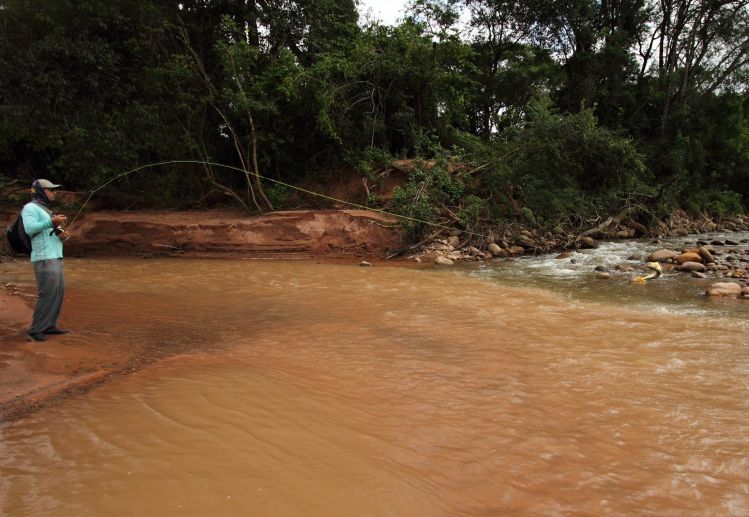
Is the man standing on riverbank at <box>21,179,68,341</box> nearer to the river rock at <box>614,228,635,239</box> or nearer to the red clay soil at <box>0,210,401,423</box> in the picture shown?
the red clay soil at <box>0,210,401,423</box>

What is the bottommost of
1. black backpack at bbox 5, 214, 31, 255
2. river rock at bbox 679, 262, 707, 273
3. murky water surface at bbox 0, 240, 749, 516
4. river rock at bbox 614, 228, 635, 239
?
murky water surface at bbox 0, 240, 749, 516

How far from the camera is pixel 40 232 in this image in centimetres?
464

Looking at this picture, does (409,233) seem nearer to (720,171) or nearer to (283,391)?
(283,391)

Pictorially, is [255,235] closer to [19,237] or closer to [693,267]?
[19,237]

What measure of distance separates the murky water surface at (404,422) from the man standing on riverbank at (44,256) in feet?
1.62

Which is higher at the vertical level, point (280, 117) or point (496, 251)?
point (280, 117)

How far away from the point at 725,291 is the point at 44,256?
9.18 meters

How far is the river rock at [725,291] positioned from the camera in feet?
23.9

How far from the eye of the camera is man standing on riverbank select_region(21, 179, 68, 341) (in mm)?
4609

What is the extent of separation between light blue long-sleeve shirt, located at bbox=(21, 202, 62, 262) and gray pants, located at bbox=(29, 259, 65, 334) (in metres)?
0.07

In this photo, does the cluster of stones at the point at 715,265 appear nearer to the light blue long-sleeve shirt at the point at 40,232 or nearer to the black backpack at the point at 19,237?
the light blue long-sleeve shirt at the point at 40,232

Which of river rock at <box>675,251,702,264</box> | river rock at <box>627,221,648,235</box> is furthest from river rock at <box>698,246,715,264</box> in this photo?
river rock at <box>627,221,648,235</box>

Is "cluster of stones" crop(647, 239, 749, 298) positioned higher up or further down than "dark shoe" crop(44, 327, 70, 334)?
higher up

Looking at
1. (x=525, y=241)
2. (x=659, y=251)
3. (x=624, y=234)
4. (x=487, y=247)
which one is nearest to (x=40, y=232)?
(x=487, y=247)
